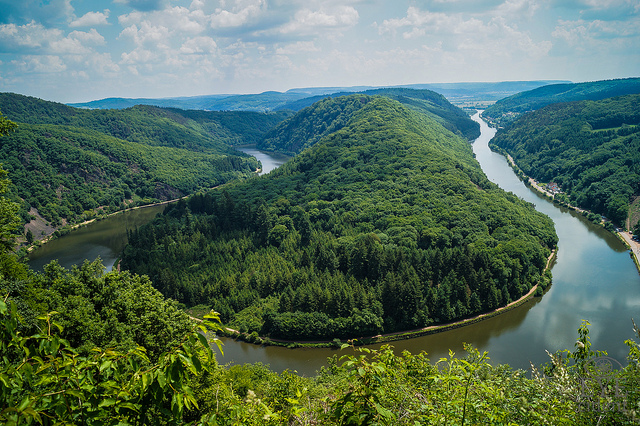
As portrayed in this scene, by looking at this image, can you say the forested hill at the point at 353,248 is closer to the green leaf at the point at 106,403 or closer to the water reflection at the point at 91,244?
the water reflection at the point at 91,244

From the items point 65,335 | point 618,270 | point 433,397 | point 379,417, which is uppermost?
point 379,417

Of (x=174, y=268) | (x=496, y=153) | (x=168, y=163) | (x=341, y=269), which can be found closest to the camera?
(x=341, y=269)

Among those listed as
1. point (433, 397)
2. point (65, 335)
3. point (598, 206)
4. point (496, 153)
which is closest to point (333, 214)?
point (65, 335)

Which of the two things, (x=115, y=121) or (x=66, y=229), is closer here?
(x=66, y=229)

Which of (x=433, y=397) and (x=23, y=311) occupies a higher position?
(x=433, y=397)

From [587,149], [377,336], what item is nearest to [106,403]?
[377,336]

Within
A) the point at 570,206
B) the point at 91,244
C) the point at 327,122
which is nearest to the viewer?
the point at 91,244

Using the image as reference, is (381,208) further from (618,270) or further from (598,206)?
(598,206)

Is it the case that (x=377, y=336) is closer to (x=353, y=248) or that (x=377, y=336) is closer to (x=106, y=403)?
(x=353, y=248)

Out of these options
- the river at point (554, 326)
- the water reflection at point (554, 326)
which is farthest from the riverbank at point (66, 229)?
the water reflection at point (554, 326)
